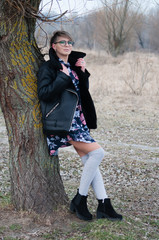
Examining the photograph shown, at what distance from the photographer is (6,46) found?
10.5ft

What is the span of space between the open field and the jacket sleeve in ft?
4.23

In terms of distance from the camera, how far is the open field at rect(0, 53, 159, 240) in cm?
318

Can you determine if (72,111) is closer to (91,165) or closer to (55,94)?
(55,94)

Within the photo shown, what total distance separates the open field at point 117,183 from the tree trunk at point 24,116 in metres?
0.23

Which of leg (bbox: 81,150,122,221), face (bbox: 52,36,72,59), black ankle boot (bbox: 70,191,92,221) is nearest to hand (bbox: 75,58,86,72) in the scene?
face (bbox: 52,36,72,59)

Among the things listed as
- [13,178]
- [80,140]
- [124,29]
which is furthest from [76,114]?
[124,29]

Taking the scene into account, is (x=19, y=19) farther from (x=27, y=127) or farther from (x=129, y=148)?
(x=129, y=148)

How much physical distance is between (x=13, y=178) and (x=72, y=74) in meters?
1.28

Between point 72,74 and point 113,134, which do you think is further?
point 113,134

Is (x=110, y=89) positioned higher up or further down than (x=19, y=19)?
further down

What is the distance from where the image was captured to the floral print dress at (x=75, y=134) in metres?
3.24

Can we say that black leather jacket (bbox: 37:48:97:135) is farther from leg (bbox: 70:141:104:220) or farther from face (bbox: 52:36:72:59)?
leg (bbox: 70:141:104:220)

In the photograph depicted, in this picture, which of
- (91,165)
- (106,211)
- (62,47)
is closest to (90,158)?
(91,165)

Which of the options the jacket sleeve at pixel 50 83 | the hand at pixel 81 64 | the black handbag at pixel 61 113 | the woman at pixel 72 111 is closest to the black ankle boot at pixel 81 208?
the woman at pixel 72 111
